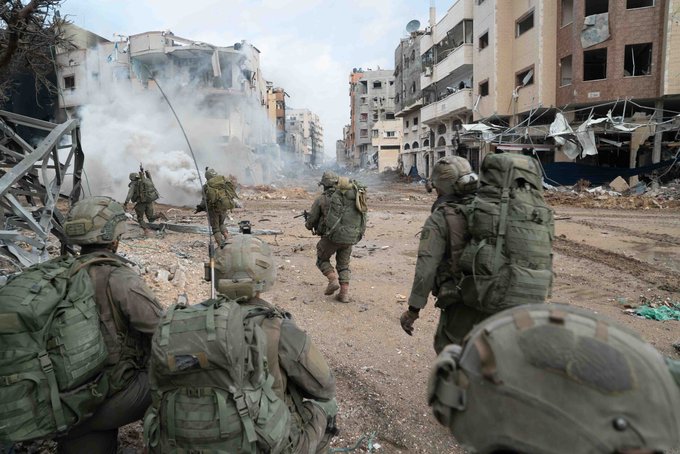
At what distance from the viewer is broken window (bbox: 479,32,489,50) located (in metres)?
24.7

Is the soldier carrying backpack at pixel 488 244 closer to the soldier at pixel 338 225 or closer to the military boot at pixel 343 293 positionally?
the soldier at pixel 338 225

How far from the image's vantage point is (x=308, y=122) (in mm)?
101312

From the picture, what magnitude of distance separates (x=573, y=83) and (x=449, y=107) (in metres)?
8.73

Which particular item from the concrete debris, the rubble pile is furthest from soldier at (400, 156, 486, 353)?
the concrete debris

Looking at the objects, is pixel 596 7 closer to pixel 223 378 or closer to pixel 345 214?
pixel 345 214

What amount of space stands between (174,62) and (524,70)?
22217 millimetres

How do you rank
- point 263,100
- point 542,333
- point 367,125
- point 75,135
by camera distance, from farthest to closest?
point 367,125 < point 263,100 < point 75,135 < point 542,333

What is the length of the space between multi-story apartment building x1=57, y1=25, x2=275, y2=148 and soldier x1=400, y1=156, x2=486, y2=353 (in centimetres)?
2706

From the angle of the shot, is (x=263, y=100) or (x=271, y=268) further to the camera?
(x=263, y=100)

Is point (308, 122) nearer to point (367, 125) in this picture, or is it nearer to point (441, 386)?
point (367, 125)

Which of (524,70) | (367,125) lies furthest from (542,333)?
(367,125)

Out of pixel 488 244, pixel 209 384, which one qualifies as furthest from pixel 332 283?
pixel 209 384

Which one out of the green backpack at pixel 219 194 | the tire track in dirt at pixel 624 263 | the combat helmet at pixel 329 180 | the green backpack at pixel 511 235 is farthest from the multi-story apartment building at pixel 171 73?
the green backpack at pixel 511 235

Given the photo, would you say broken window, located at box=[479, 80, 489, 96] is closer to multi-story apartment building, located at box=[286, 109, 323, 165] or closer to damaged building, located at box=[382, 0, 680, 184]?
damaged building, located at box=[382, 0, 680, 184]
